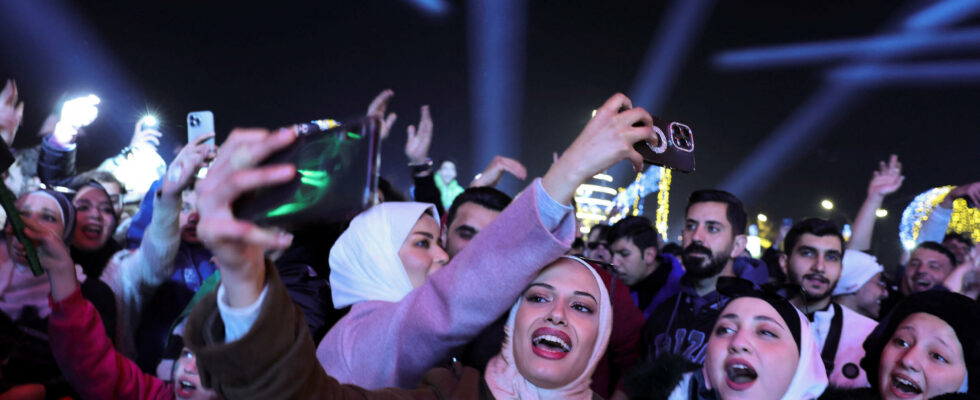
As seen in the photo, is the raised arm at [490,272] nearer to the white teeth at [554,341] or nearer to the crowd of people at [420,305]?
the crowd of people at [420,305]

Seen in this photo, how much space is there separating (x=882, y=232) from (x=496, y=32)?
280 inches

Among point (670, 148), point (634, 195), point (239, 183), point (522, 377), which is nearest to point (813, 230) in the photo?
point (670, 148)

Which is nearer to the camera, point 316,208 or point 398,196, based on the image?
point 316,208

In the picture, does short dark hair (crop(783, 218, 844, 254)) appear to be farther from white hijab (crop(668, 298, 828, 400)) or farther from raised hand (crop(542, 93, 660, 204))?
raised hand (crop(542, 93, 660, 204))

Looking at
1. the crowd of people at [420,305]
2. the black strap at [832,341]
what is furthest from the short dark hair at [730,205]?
the black strap at [832,341]

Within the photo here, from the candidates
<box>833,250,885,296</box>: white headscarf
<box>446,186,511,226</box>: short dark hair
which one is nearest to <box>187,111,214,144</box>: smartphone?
<box>446,186,511,226</box>: short dark hair

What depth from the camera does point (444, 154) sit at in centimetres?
1184

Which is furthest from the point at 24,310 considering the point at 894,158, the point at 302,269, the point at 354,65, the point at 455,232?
the point at 354,65

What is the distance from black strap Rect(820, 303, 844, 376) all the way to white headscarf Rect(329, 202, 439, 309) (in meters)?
2.32

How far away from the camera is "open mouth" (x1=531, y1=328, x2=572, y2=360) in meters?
1.83

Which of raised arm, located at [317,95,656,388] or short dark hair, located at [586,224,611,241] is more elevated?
raised arm, located at [317,95,656,388]

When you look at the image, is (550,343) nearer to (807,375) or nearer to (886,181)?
(807,375)

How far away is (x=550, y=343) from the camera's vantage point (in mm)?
1857

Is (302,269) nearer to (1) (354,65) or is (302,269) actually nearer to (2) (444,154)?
(1) (354,65)
